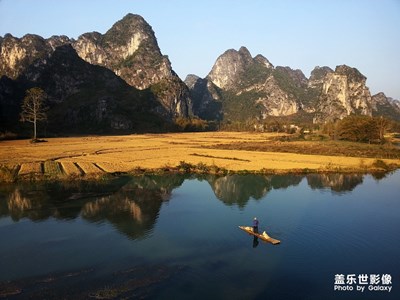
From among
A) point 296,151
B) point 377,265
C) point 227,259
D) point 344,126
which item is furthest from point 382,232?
point 344,126

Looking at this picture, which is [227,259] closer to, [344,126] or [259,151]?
[259,151]

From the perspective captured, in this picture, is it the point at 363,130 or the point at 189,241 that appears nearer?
the point at 189,241

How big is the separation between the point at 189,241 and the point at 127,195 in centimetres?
1395

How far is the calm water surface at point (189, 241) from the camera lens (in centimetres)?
1752

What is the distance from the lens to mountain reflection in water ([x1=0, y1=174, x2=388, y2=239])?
29203mm

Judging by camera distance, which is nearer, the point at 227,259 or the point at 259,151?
the point at 227,259

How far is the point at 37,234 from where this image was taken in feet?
82.0

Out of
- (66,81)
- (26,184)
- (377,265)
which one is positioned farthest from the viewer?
(66,81)

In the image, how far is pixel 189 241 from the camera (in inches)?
939

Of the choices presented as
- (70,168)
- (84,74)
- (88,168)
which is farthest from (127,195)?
(84,74)

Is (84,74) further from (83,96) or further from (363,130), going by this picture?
(363,130)

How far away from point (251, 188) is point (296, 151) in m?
33.5

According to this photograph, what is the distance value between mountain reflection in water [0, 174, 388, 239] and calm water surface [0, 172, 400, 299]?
112 millimetres

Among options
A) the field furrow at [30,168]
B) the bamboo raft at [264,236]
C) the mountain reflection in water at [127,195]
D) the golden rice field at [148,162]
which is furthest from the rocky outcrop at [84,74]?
the bamboo raft at [264,236]
